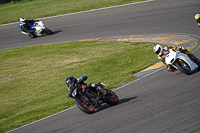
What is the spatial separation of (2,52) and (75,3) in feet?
39.8

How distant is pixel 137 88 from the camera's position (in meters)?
10.8

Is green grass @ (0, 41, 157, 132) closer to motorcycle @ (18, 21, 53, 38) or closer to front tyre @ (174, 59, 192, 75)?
front tyre @ (174, 59, 192, 75)

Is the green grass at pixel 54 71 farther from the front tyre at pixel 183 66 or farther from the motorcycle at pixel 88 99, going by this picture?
the front tyre at pixel 183 66

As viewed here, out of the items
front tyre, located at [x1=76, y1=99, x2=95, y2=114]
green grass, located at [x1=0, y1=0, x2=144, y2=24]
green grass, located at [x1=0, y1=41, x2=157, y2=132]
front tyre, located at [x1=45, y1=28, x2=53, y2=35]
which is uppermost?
green grass, located at [x1=0, y1=0, x2=144, y2=24]

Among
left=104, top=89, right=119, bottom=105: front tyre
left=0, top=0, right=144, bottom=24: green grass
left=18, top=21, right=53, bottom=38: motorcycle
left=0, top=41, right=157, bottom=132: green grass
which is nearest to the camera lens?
left=104, top=89, right=119, bottom=105: front tyre

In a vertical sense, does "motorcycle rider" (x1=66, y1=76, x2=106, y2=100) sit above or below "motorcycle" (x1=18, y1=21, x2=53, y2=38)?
above

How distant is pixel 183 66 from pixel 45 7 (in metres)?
24.9

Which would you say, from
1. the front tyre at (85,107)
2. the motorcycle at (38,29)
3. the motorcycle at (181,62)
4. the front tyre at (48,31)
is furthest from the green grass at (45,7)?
the front tyre at (85,107)

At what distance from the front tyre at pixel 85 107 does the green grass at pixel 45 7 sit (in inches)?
771

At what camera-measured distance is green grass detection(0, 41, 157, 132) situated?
38.4 ft

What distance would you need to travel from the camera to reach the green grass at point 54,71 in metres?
11.7

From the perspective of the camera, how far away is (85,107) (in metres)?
9.09

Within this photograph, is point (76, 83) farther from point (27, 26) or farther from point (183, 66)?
point (27, 26)

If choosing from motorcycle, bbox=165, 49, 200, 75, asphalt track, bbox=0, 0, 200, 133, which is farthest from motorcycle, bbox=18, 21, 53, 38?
motorcycle, bbox=165, 49, 200, 75
